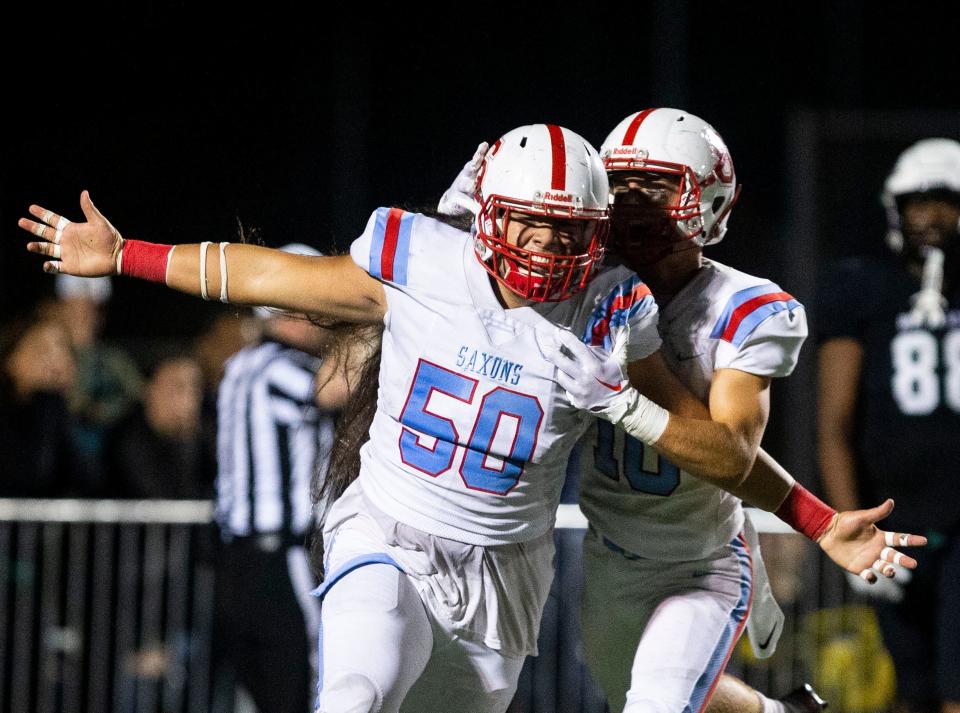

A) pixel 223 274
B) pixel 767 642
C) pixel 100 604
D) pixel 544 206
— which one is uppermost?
pixel 544 206

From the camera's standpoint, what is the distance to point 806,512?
3.39 metres

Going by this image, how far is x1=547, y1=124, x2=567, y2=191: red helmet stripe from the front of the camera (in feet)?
→ 9.90

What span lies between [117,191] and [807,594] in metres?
6.50

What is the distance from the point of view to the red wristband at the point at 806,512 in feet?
11.1

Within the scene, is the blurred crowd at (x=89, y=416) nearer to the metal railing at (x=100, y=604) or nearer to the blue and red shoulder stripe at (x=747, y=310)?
the metal railing at (x=100, y=604)

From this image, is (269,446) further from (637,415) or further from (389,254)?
(637,415)

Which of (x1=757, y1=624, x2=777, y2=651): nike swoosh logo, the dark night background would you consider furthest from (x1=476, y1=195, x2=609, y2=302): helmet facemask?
the dark night background

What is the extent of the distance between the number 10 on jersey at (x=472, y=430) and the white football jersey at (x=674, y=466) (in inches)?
15.3

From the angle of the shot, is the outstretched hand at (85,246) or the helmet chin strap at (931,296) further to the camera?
the helmet chin strap at (931,296)

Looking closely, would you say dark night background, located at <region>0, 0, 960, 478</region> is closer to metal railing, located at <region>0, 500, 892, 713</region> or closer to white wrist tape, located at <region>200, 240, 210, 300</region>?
metal railing, located at <region>0, 500, 892, 713</region>

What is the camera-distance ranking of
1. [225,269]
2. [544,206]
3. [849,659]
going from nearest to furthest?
1. [544,206]
2. [225,269]
3. [849,659]

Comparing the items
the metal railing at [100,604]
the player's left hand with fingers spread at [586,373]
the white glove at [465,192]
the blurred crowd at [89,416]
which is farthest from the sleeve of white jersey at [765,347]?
the metal railing at [100,604]

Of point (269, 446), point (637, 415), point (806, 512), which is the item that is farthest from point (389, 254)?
point (269, 446)

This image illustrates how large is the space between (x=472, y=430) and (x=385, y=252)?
0.43 m
